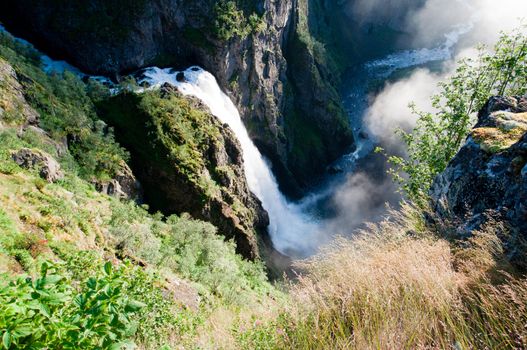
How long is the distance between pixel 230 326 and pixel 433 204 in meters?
7.36

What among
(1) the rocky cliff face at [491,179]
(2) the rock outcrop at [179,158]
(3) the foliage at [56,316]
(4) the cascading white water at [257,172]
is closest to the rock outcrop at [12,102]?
(2) the rock outcrop at [179,158]

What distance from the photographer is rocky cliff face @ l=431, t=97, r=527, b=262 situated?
6379mm

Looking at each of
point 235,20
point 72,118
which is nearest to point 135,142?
point 72,118

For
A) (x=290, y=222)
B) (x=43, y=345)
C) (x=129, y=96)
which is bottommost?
(x=43, y=345)

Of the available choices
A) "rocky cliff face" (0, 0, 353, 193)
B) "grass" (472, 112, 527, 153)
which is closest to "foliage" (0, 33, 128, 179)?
"rocky cliff face" (0, 0, 353, 193)

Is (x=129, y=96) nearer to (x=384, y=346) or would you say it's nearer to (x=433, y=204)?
(x=433, y=204)

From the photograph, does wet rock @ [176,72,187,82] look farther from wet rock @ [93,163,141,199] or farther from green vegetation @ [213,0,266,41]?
wet rock @ [93,163,141,199]

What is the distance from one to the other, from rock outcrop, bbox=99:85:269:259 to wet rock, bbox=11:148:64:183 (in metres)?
9.01

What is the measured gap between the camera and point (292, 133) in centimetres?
5356

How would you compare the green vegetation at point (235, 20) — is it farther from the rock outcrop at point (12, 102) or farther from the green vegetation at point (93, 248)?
the rock outcrop at point (12, 102)

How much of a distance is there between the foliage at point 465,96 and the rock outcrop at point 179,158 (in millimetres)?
13704

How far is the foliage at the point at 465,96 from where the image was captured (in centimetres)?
1608

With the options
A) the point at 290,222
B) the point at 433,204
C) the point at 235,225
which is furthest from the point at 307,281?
the point at 290,222

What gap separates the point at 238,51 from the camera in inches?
1519
